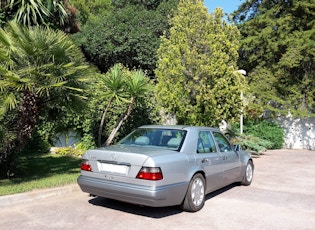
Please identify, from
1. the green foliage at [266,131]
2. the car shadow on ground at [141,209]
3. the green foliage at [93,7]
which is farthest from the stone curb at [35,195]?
the green foliage at [93,7]

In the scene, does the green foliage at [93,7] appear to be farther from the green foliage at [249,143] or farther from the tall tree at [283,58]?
the green foliage at [249,143]

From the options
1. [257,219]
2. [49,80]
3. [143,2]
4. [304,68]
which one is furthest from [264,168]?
[143,2]

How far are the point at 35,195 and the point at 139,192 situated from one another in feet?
7.92

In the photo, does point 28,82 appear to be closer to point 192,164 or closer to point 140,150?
point 140,150

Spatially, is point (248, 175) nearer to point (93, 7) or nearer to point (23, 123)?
point (23, 123)

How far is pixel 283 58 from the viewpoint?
703 inches

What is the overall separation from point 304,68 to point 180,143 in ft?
51.1

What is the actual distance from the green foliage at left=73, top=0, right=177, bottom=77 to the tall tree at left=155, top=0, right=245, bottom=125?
26.7 feet

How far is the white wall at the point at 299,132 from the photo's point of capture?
1972 cm

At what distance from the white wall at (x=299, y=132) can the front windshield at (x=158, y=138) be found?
15.7m

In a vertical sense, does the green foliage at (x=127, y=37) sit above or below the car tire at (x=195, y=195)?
above

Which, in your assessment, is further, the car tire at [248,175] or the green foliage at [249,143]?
the green foliage at [249,143]

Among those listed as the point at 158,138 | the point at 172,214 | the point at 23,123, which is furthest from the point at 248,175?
the point at 23,123

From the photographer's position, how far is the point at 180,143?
5773 mm
